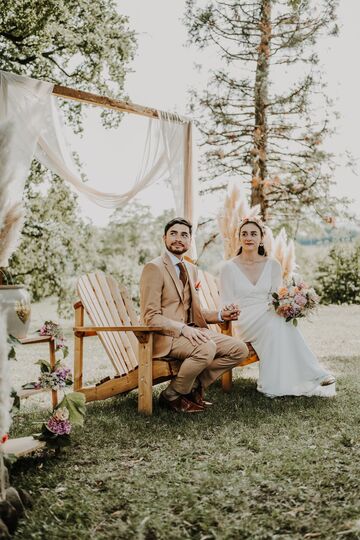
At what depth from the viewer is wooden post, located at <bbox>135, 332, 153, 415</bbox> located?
169 inches

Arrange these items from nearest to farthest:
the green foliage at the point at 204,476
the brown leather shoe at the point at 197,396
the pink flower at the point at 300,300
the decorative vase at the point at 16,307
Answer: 1. the green foliage at the point at 204,476
2. the decorative vase at the point at 16,307
3. the brown leather shoe at the point at 197,396
4. the pink flower at the point at 300,300

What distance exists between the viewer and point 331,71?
10016mm

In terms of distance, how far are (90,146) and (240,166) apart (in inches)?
128

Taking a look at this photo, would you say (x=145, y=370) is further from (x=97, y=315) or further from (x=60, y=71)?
(x=60, y=71)

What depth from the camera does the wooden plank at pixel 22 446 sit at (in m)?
2.95

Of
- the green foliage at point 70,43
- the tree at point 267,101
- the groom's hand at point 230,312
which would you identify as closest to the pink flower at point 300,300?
the groom's hand at point 230,312

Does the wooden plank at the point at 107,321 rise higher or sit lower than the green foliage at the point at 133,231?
lower

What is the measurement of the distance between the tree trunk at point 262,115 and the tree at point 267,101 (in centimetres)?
2

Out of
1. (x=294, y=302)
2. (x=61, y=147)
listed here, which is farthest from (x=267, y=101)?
(x=294, y=302)

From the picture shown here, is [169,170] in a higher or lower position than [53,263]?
higher

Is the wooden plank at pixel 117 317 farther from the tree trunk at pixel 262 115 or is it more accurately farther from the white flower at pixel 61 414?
the tree trunk at pixel 262 115

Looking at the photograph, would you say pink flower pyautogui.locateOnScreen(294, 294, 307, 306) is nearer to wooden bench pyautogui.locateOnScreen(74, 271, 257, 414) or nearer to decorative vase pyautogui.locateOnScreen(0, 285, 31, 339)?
wooden bench pyautogui.locateOnScreen(74, 271, 257, 414)

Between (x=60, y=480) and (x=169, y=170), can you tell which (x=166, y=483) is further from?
(x=169, y=170)

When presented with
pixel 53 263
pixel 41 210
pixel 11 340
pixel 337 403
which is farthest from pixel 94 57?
pixel 11 340
